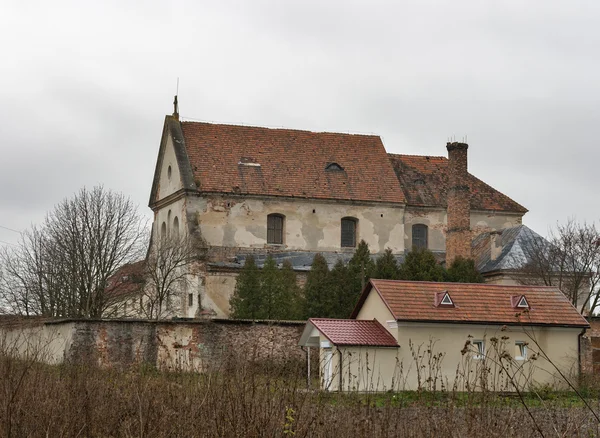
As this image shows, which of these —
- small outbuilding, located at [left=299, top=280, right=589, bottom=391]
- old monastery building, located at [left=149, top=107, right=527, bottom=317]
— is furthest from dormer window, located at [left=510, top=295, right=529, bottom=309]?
old monastery building, located at [left=149, top=107, right=527, bottom=317]

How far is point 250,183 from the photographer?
42.3 m

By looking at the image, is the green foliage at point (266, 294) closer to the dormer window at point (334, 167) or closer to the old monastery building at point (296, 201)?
the old monastery building at point (296, 201)

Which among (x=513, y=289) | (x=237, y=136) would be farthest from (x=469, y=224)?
(x=513, y=289)

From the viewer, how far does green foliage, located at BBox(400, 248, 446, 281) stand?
120ft

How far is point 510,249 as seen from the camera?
41.7 metres

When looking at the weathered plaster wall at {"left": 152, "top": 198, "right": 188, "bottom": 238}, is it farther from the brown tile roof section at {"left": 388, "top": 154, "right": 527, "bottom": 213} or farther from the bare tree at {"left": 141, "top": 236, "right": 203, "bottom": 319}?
the brown tile roof section at {"left": 388, "top": 154, "right": 527, "bottom": 213}

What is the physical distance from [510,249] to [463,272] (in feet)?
14.7

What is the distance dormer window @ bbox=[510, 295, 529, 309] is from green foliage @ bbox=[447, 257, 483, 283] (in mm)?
9200

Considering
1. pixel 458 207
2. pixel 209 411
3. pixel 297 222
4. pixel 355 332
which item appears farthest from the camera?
pixel 297 222

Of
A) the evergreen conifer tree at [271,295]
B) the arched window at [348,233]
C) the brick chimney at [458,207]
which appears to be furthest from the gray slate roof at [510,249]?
the evergreen conifer tree at [271,295]

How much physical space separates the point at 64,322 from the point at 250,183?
50.2 feet

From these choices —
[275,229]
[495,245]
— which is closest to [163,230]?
[275,229]

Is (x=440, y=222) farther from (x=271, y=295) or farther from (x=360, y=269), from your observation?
(x=271, y=295)

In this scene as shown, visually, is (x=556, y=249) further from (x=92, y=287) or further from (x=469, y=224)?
(x=92, y=287)
